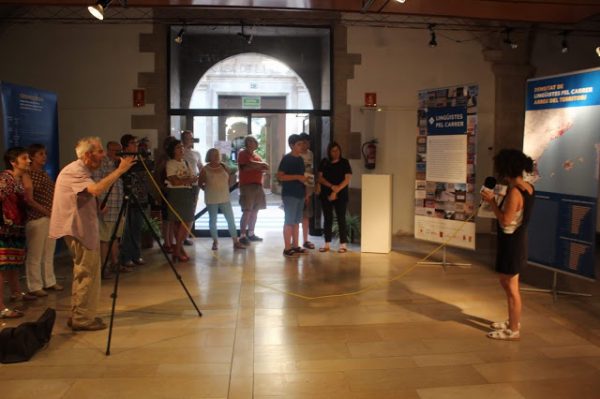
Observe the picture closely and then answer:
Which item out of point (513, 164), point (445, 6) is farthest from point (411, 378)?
point (445, 6)

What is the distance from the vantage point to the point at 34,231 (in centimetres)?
481

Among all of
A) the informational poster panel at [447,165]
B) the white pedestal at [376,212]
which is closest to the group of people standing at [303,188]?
the white pedestal at [376,212]

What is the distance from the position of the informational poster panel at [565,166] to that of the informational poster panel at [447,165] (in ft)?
2.70

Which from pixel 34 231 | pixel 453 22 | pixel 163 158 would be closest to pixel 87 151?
pixel 34 231

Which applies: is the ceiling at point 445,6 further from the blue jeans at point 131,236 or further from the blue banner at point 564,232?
the blue banner at point 564,232

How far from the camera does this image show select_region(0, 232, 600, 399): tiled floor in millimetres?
3164

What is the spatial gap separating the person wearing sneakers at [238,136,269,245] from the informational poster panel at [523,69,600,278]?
11.3 feet

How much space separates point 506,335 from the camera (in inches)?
156

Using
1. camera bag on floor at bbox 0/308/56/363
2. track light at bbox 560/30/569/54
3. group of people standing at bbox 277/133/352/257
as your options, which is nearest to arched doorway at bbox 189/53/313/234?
Answer: group of people standing at bbox 277/133/352/257

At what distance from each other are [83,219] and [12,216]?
3.60 feet

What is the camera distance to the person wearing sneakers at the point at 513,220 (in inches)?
150

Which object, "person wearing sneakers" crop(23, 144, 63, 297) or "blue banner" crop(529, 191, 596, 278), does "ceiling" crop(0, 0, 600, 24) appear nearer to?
"person wearing sneakers" crop(23, 144, 63, 297)

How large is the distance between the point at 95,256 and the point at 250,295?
1549 millimetres

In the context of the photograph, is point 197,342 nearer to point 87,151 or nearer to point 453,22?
point 87,151
